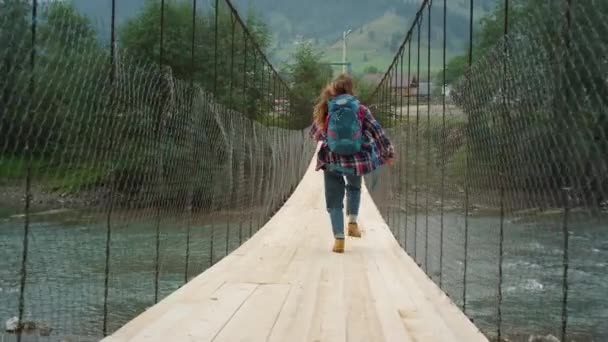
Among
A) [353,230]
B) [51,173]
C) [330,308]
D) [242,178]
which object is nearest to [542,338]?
[353,230]

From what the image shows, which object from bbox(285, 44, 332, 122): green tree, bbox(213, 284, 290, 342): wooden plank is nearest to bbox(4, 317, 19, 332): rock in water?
bbox(213, 284, 290, 342): wooden plank

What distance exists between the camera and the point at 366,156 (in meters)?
3.60

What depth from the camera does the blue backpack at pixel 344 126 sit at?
3531mm

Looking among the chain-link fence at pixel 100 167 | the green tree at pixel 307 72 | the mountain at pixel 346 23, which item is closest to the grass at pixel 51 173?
the chain-link fence at pixel 100 167

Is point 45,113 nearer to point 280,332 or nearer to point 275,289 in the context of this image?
point 280,332

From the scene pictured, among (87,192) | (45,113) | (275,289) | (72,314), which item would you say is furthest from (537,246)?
(72,314)

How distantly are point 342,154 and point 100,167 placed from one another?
148 cm

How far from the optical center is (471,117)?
9.39 ft

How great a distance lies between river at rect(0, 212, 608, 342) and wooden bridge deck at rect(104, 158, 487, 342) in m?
0.44

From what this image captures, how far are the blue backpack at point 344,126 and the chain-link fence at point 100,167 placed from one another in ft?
2.02

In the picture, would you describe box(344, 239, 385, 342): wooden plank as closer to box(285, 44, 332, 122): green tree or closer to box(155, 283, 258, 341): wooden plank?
box(155, 283, 258, 341): wooden plank

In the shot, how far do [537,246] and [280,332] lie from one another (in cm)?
129

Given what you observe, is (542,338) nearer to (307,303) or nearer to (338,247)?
(338,247)

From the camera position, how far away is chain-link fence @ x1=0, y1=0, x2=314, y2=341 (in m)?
1.71
